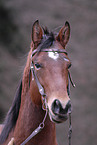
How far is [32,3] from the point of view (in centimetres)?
844

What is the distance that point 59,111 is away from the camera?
1.84m

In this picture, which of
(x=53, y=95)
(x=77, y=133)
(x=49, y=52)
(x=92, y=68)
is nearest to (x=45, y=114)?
(x=53, y=95)

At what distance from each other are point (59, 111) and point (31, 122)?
51 centimetres

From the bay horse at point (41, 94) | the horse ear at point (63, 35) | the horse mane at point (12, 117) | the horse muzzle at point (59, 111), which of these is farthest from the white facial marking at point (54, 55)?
the horse mane at point (12, 117)

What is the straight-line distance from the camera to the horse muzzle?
6.01 feet

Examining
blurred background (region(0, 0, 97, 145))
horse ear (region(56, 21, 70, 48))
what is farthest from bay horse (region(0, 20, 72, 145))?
blurred background (region(0, 0, 97, 145))

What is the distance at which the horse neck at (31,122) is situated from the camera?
86.5 inches

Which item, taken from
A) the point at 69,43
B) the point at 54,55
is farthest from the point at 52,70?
the point at 69,43

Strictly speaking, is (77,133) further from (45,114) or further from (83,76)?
(45,114)

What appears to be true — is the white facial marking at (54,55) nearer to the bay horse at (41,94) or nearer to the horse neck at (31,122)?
the bay horse at (41,94)

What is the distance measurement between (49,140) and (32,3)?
6.99 m

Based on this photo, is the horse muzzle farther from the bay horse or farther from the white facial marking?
the white facial marking

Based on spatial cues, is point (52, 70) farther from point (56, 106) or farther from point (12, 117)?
point (12, 117)

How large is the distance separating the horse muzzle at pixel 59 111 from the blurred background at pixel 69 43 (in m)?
5.84
